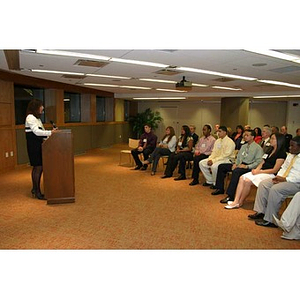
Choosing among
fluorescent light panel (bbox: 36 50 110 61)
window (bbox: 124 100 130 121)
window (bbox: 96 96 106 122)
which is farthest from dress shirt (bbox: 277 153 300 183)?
window (bbox: 124 100 130 121)

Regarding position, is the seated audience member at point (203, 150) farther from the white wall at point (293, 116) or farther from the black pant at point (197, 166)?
the white wall at point (293, 116)

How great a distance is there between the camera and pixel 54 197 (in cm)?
486

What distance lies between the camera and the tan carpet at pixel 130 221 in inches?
135

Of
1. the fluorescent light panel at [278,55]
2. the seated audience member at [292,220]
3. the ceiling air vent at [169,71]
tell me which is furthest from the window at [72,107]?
the seated audience member at [292,220]

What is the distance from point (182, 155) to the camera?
687cm

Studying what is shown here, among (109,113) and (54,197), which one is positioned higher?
(109,113)

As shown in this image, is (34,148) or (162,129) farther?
(162,129)

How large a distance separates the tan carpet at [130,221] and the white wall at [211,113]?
10.7 m

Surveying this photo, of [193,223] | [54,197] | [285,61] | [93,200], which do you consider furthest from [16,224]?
[285,61]

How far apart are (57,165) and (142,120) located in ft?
37.1

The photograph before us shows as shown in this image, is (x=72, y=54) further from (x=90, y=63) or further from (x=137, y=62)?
(x=137, y=62)
